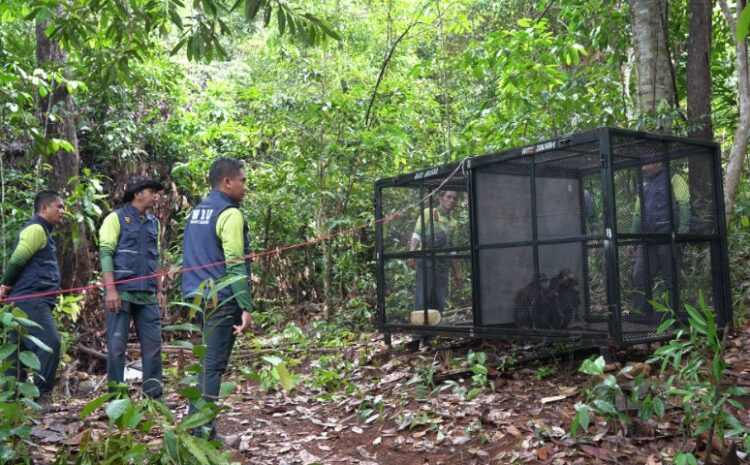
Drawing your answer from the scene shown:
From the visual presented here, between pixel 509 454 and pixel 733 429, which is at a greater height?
Result: pixel 733 429

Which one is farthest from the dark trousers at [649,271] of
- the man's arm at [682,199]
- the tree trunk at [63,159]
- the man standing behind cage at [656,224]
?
the tree trunk at [63,159]

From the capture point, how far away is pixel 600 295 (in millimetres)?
5156

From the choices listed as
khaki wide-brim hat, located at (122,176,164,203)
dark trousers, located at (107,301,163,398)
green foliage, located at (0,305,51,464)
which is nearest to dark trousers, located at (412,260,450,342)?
dark trousers, located at (107,301,163,398)

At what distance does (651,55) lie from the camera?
6488 mm

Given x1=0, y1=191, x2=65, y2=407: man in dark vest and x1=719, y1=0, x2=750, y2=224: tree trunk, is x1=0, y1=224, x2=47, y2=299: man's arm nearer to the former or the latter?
x1=0, y1=191, x2=65, y2=407: man in dark vest

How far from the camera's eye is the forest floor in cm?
411

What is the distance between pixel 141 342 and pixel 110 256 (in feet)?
2.20

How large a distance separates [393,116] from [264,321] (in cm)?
336

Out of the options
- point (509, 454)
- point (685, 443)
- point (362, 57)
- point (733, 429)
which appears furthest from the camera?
point (362, 57)

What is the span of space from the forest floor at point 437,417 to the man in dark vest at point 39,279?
44 centimetres

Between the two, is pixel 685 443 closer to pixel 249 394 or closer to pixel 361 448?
pixel 361 448

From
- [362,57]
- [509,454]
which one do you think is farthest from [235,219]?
[362,57]

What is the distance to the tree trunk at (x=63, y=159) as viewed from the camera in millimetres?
8039

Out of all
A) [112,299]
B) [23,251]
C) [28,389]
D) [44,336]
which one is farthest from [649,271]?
[23,251]
